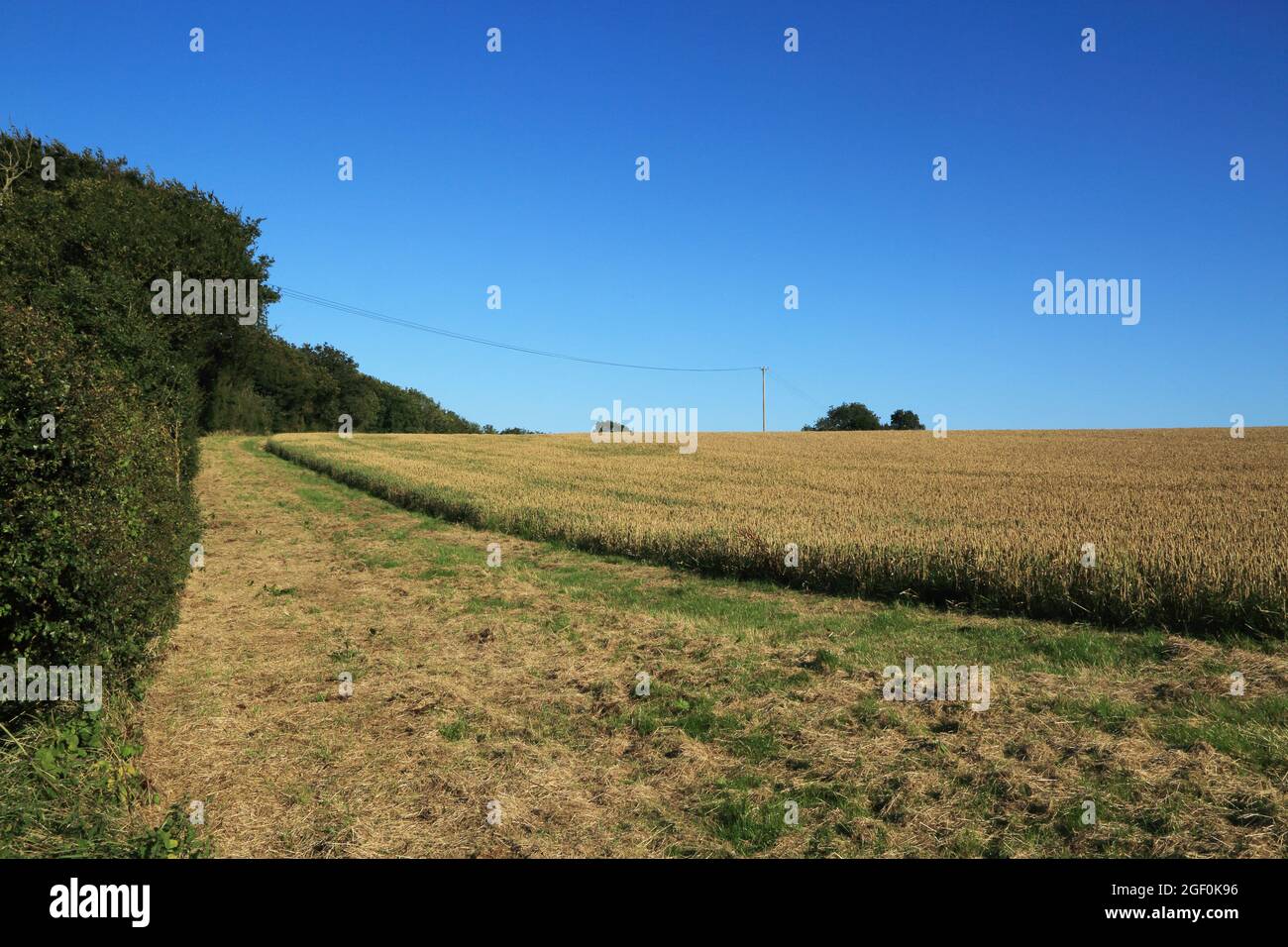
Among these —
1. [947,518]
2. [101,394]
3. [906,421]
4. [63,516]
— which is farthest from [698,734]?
[906,421]

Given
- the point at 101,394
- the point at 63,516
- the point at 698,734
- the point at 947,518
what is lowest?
the point at 698,734

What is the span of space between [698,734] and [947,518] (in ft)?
38.7

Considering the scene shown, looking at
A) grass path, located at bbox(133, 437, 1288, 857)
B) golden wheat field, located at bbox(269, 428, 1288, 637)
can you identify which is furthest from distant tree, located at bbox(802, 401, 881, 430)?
grass path, located at bbox(133, 437, 1288, 857)

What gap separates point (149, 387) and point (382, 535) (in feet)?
21.8

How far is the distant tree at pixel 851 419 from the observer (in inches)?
4259

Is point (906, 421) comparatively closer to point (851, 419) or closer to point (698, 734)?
point (851, 419)

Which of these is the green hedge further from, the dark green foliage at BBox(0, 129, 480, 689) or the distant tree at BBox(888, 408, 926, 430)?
the distant tree at BBox(888, 408, 926, 430)

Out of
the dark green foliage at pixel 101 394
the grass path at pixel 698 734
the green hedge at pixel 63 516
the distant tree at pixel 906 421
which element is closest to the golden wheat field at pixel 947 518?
the grass path at pixel 698 734

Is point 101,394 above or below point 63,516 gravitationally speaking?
above

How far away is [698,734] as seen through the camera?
275 inches

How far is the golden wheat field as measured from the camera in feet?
33.5

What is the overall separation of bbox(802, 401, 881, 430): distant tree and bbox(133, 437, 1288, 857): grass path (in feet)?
332

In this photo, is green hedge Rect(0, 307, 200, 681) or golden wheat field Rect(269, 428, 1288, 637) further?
golden wheat field Rect(269, 428, 1288, 637)
